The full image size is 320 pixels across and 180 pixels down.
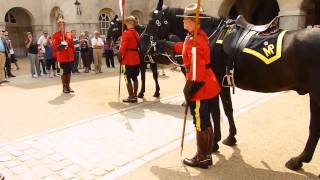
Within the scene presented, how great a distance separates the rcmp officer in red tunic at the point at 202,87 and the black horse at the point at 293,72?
0.41 meters

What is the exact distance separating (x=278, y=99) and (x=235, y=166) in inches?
158

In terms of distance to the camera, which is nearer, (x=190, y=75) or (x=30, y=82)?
(x=190, y=75)

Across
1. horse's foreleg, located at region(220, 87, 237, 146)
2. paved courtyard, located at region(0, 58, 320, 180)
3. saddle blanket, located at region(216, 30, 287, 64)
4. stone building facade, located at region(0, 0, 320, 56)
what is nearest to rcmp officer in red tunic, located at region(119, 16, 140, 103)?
paved courtyard, located at region(0, 58, 320, 180)

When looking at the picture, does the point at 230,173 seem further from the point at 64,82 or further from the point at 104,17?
the point at 104,17

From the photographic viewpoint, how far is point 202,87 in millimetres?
3611

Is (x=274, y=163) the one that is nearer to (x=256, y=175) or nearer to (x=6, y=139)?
(x=256, y=175)

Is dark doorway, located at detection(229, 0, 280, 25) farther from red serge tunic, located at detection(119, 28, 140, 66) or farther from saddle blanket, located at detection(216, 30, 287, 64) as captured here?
saddle blanket, located at detection(216, 30, 287, 64)

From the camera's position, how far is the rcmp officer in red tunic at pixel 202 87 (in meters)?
3.48

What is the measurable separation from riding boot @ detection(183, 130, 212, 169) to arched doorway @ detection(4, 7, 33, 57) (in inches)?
889

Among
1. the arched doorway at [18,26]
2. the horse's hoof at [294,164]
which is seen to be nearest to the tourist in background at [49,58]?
the horse's hoof at [294,164]

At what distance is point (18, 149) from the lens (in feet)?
15.2

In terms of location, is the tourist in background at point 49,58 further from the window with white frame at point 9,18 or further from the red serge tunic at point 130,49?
the window with white frame at point 9,18

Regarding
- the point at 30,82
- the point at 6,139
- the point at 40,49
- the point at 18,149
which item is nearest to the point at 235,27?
the point at 18,149

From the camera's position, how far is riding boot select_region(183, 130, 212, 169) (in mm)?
3791
